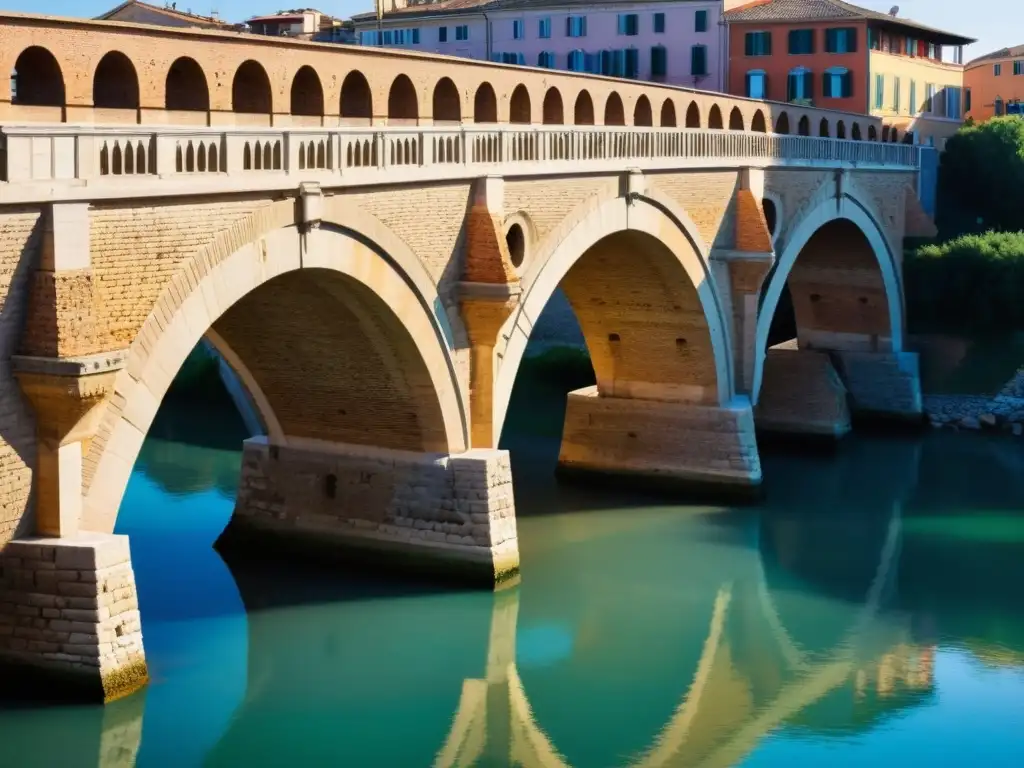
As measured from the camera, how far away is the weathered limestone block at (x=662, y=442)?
90.6 ft

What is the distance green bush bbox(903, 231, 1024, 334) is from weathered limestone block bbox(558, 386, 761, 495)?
12614 millimetres

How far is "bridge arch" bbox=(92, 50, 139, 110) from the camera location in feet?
52.9

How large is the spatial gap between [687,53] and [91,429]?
34.6 metres

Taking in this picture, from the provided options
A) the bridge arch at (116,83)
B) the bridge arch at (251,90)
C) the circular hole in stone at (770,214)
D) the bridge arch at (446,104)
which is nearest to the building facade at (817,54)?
the circular hole in stone at (770,214)

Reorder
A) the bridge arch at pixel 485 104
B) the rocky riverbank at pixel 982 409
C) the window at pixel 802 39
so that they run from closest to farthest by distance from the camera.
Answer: the bridge arch at pixel 485 104 → the rocky riverbank at pixel 982 409 → the window at pixel 802 39

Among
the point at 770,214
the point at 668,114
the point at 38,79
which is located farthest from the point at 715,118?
the point at 38,79

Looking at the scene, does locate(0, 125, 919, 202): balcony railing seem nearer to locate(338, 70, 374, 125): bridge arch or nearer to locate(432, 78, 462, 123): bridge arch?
locate(338, 70, 374, 125): bridge arch

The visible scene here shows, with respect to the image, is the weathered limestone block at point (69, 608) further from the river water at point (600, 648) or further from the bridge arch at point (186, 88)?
the bridge arch at point (186, 88)

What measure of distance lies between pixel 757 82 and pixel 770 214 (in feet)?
52.4

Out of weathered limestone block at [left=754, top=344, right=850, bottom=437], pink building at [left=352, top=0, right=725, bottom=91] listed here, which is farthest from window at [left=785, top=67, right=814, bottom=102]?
weathered limestone block at [left=754, top=344, right=850, bottom=437]

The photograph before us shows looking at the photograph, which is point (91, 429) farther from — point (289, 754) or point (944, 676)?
point (944, 676)

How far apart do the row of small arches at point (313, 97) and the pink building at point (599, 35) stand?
15.6 m

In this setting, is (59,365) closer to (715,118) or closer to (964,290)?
(715,118)

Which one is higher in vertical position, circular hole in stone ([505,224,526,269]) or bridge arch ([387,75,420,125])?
bridge arch ([387,75,420,125])
